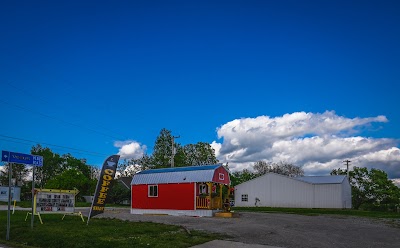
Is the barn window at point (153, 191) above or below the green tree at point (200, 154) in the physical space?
below

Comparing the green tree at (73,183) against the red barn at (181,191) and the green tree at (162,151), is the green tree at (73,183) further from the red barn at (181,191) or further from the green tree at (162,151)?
the red barn at (181,191)

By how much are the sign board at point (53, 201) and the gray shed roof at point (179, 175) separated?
10.2m

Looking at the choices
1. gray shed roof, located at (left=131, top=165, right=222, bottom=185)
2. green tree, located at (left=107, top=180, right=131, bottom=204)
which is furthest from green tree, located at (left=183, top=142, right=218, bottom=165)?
gray shed roof, located at (left=131, top=165, right=222, bottom=185)

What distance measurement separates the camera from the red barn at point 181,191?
27469 millimetres

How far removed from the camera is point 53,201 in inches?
740

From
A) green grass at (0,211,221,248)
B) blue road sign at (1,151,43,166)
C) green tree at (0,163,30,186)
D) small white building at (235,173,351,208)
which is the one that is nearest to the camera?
green grass at (0,211,221,248)

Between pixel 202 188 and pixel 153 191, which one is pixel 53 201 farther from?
pixel 202 188

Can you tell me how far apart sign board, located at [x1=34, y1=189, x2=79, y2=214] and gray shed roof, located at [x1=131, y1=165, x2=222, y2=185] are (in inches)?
402

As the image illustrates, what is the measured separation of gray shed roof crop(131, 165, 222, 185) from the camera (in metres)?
27.6

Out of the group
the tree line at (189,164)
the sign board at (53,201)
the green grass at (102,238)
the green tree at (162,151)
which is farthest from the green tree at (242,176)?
the green grass at (102,238)

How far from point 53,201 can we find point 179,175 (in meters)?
11.6

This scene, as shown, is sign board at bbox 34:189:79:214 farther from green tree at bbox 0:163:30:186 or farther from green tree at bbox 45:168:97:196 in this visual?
green tree at bbox 0:163:30:186

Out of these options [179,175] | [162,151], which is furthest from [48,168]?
[179,175]

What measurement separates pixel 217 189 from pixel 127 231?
1704 cm
